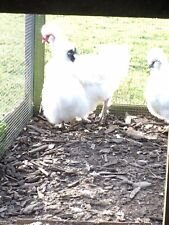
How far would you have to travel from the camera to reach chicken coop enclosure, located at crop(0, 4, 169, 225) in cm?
383

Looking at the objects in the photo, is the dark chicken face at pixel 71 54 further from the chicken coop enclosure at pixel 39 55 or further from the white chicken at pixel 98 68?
the chicken coop enclosure at pixel 39 55

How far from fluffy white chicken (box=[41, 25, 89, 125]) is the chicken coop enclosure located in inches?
7.4

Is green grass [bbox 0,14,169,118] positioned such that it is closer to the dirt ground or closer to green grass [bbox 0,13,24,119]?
green grass [bbox 0,13,24,119]

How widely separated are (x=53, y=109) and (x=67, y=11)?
3265mm

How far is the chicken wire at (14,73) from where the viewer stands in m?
3.76

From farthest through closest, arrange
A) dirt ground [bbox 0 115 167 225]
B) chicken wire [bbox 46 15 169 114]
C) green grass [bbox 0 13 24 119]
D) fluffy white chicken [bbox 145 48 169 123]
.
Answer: chicken wire [bbox 46 15 169 114], fluffy white chicken [bbox 145 48 169 123], green grass [bbox 0 13 24 119], dirt ground [bbox 0 115 167 225]

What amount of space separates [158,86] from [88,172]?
1105mm

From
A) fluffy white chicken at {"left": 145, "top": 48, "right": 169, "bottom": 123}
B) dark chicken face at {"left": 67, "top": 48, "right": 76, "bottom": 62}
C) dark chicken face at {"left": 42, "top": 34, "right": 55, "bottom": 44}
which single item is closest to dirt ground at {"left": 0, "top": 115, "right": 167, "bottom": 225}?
fluffy white chicken at {"left": 145, "top": 48, "right": 169, "bottom": 123}

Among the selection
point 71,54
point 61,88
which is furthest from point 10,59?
point 71,54

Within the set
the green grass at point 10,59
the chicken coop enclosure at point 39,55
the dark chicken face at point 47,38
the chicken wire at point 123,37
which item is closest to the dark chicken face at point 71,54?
the dark chicken face at point 47,38

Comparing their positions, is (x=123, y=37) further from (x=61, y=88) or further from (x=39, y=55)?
(x=61, y=88)

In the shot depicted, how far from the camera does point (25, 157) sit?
12.4 feet

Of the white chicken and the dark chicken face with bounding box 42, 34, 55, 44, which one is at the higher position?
the dark chicken face with bounding box 42, 34, 55, 44

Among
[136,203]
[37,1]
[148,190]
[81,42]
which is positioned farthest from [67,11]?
[81,42]
